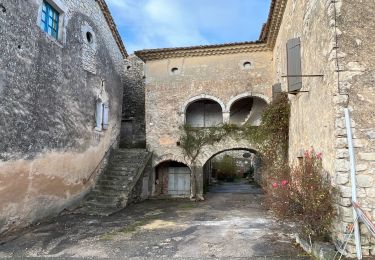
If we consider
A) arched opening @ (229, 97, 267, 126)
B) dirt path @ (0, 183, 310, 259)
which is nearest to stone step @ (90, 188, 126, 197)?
dirt path @ (0, 183, 310, 259)

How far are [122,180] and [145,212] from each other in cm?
217

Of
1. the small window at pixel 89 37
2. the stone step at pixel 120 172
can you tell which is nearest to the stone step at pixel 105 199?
the stone step at pixel 120 172

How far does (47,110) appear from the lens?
833 centimetres

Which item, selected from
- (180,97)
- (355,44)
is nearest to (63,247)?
(355,44)

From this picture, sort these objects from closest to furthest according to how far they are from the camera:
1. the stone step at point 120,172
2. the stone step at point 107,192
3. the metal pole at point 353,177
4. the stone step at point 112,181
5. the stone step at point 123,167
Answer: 1. the metal pole at point 353,177
2. the stone step at point 107,192
3. the stone step at point 112,181
4. the stone step at point 120,172
5. the stone step at point 123,167

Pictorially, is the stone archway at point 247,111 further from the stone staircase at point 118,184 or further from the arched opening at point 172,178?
the stone staircase at point 118,184

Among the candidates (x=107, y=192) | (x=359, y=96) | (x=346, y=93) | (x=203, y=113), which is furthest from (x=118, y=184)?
(x=359, y=96)

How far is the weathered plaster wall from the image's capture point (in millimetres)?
6902

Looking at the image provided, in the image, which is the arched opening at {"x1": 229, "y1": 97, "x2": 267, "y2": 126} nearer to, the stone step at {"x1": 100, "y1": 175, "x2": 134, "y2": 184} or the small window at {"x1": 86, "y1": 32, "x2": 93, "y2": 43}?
the stone step at {"x1": 100, "y1": 175, "x2": 134, "y2": 184}

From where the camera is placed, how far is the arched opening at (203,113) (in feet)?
47.1

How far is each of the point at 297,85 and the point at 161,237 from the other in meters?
4.74

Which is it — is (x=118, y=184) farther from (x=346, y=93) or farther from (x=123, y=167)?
(x=346, y=93)

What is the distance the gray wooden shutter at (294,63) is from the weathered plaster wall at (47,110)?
6.54 metres

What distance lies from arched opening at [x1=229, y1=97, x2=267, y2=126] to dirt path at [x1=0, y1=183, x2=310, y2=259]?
5217 millimetres
